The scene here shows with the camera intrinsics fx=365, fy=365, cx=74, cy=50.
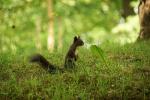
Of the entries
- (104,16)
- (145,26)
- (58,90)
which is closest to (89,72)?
(58,90)

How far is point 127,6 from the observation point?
21.3 m

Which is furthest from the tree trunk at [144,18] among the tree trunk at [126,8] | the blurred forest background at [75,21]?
the tree trunk at [126,8]

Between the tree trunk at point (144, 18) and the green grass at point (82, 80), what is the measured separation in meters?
2.44

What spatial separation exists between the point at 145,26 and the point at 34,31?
1675 cm

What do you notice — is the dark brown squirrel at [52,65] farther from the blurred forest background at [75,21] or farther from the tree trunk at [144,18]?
the blurred forest background at [75,21]

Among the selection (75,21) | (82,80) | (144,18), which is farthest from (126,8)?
(82,80)

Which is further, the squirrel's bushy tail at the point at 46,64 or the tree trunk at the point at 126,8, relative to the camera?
the tree trunk at the point at 126,8

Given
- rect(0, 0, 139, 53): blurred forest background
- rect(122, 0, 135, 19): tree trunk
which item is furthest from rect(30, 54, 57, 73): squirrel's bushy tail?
rect(122, 0, 135, 19): tree trunk

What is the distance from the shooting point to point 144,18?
10406mm

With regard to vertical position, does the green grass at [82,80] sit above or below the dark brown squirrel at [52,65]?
below

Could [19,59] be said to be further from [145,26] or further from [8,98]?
[145,26]

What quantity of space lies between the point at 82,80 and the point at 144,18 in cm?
459

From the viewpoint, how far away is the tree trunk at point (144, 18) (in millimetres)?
10273

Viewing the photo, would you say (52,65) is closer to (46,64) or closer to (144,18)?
(46,64)
